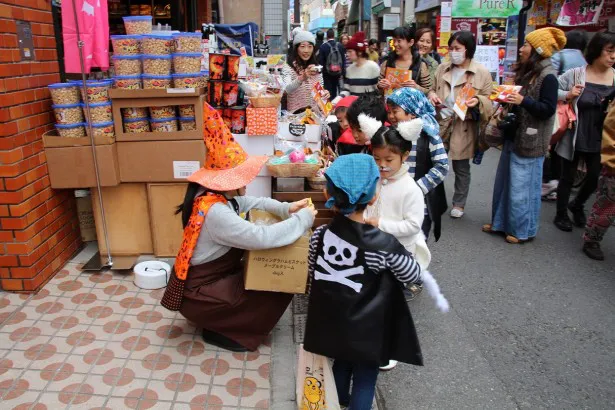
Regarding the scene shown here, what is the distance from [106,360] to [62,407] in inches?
16.8

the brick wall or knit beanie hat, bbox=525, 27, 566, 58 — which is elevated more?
knit beanie hat, bbox=525, 27, 566, 58

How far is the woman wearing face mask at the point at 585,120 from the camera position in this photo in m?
5.16

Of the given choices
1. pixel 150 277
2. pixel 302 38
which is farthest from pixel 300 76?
pixel 150 277

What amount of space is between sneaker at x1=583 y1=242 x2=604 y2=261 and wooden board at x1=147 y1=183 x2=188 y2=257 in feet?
13.2

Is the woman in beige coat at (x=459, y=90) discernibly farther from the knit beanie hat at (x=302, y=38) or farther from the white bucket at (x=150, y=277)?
the white bucket at (x=150, y=277)

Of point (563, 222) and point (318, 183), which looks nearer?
point (318, 183)

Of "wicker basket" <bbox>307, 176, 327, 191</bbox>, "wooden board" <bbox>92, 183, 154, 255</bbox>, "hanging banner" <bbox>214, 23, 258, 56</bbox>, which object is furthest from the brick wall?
"hanging banner" <bbox>214, 23, 258, 56</bbox>

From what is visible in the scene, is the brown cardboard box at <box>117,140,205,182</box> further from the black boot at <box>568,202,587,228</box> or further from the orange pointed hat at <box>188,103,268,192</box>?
the black boot at <box>568,202,587,228</box>

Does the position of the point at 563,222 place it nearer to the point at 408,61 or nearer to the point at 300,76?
the point at 408,61

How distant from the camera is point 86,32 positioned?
146 inches

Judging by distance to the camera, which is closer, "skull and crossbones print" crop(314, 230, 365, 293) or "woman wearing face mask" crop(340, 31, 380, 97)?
"skull and crossbones print" crop(314, 230, 365, 293)

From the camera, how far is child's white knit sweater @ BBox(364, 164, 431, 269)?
9.34ft

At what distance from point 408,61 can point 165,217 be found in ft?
11.5

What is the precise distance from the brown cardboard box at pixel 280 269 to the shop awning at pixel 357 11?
24.5 m
